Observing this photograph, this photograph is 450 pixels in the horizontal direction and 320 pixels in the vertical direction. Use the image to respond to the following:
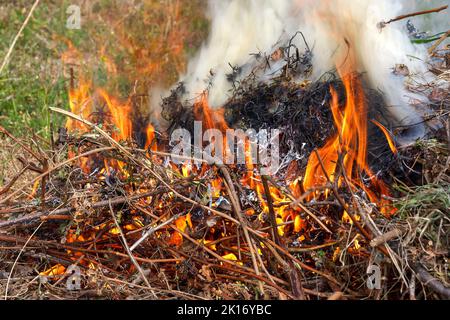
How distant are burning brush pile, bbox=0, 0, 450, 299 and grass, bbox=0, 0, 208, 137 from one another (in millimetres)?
2478

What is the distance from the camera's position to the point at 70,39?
6.46 meters

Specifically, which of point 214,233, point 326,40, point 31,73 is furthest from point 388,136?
point 31,73

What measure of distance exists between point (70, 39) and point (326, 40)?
402cm

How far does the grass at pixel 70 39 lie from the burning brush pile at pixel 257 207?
248 cm

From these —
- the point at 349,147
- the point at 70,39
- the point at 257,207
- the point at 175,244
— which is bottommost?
the point at 175,244

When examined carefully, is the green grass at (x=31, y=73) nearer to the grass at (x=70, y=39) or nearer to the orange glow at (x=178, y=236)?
the grass at (x=70, y=39)

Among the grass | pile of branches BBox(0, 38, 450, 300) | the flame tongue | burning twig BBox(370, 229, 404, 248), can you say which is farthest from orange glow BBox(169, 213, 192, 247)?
the grass

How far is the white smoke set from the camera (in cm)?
313

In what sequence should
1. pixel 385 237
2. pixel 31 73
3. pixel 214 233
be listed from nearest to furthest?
pixel 385 237, pixel 214 233, pixel 31 73

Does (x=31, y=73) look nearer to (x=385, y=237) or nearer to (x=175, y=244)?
(x=175, y=244)

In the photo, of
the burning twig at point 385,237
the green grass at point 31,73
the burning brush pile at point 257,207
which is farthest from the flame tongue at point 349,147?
the green grass at point 31,73

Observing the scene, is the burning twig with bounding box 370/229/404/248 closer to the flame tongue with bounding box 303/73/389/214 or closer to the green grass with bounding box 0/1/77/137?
the flame tongue with bounding box 303/73/389/214

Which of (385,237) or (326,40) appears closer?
(385,237)
